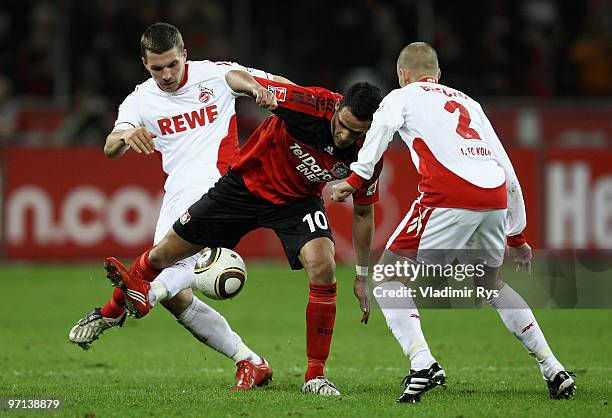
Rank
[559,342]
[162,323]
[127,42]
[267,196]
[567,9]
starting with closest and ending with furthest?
[267,196]
[559,342]
[162,323]
[127,42]
[567,9]

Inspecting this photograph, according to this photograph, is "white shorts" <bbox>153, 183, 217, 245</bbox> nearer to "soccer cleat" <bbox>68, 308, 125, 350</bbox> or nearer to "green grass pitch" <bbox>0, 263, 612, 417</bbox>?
"soccer cleat" <bbox>68, 308, 125, 350</bbox>

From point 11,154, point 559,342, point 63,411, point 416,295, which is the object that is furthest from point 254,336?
point 11,154

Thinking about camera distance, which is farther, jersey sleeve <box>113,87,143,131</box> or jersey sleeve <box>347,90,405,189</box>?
jersey sleeve <box>113,87,143,131</box>

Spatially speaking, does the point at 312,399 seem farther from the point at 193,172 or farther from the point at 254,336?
the point at 254,336

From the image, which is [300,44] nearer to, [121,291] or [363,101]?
[121,291]

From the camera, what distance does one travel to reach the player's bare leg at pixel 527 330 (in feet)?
21.9

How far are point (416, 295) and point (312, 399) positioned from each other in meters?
0.92

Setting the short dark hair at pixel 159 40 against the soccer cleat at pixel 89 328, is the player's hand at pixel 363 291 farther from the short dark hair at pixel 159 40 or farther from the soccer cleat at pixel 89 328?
the short dark hair at pixel 159 40

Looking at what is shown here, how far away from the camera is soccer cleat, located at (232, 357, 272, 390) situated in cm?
733

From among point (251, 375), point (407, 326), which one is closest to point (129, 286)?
point (251, 375)

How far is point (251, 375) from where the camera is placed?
24.2 feet

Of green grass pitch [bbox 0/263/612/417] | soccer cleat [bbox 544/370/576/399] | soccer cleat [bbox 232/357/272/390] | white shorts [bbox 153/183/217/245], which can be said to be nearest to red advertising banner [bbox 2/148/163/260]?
green grass pitch [bbox 0/263/612/417]

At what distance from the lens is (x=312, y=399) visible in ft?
22.0

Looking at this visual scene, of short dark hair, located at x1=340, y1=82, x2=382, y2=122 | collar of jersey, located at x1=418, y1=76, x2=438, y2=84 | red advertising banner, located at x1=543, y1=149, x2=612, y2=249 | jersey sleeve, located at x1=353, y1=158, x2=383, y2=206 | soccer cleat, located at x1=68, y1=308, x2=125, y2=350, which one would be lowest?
red advertising banner, located at x1=543, y1=149, x2=612, y2=249
